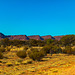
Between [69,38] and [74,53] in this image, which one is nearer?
[74,53]

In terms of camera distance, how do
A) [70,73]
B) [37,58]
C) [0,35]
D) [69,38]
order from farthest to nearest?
[0,35] < [69,38] < [37,58] < [70,73]

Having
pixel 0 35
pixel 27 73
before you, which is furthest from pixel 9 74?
pixel 0 35

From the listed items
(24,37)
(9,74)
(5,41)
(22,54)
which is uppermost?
(24,37)

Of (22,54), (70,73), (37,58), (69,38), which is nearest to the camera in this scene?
(70,73)

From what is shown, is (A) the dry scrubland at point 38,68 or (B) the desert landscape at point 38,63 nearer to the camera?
(A) the dry scrubland at point 38,68

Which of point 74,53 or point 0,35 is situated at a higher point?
point 0,35

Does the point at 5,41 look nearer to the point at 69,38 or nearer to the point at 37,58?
the point at 69,38

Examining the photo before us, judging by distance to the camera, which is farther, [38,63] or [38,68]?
[38,63]

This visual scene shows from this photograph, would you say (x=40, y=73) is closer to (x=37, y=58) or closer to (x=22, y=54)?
(x=37, y=58)

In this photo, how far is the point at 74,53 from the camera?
2064 centimetres

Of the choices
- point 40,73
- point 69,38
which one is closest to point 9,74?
point 40,73

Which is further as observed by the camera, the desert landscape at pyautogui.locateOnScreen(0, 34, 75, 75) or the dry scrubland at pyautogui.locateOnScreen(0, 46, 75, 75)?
the desert landscape at pyautogui.locateOnScreen(0, 34, 75, 75)

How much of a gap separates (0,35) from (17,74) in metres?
178

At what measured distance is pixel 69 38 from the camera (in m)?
47.5
